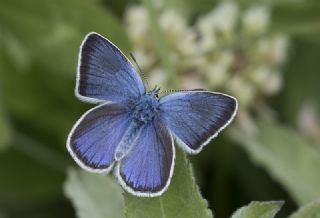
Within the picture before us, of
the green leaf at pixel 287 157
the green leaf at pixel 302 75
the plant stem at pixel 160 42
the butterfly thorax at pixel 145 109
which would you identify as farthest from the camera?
the green leaf at pixel 302 75

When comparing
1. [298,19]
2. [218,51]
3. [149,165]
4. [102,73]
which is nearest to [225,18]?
[218,51]

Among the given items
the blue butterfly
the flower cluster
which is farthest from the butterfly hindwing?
the flower cluster

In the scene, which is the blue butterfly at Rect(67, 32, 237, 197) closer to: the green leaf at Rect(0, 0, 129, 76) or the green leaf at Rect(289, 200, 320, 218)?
the green leaf at Rect(289, 200, 320, 218)

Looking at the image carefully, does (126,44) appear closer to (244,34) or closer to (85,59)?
(244,34)

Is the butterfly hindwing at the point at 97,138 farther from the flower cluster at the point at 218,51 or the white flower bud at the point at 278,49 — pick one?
the white flower bud at the point at 278,49

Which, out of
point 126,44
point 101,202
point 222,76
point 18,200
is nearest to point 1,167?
point 18,200

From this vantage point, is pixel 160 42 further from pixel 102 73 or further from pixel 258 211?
pixel 258 211

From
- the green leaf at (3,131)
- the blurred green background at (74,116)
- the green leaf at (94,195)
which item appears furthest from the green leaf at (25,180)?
the green leaf at (94,195)
